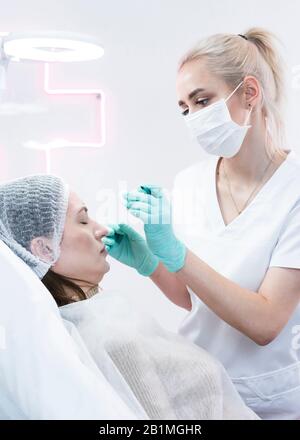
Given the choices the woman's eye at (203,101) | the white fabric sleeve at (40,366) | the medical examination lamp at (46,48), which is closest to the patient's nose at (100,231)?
the white fabric sleeve at (40,366)

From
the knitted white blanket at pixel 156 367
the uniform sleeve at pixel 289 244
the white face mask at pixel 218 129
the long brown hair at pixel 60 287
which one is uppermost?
the white face mask at pixel 218 129

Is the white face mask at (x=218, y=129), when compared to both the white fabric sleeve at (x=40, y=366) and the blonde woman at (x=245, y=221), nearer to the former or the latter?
the blonde woman at (x=245, y=221)

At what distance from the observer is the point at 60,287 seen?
1.56m

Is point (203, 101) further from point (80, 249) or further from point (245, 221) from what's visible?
point (80, 249)

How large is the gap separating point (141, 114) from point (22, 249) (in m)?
0.77

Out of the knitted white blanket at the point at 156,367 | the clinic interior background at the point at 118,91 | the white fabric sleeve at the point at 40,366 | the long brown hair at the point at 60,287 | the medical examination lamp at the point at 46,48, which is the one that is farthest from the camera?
the clinic interior background at the point at 118,91

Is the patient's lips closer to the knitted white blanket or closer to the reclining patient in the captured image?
the reclining patient

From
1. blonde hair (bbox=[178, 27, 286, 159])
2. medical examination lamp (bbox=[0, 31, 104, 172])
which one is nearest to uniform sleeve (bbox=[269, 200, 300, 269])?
blonde hair (bbox=[178, 27, 286, 159])

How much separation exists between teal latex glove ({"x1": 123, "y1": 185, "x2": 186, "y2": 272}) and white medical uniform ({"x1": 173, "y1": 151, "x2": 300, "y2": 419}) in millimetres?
219

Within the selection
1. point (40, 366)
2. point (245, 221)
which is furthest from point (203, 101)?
point (40, 366)

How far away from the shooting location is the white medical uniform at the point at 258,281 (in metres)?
1.64

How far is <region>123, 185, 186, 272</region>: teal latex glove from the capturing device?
59.0 inches

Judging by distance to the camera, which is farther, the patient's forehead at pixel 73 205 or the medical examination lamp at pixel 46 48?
the medical examination lamp at pixel 46 48

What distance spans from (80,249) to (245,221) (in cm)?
43
